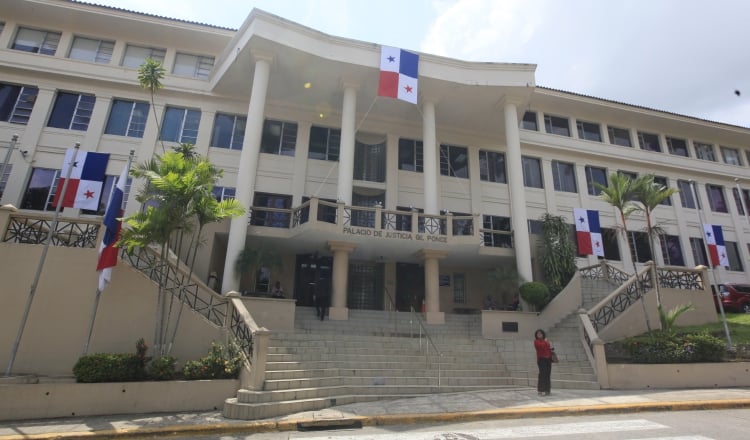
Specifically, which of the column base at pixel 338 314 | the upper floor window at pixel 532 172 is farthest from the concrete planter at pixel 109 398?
the upper floor window at pixel 532 172

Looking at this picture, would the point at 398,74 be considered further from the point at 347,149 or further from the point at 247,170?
the point at 247,170

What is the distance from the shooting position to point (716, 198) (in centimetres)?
2652

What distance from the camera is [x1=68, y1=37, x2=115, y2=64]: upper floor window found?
19109 mm

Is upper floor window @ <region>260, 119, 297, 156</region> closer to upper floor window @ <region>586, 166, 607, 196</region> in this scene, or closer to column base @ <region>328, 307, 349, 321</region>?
column base @ <region>328, 307, 349, 321</region>

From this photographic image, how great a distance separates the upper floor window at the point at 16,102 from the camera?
17.6 meters

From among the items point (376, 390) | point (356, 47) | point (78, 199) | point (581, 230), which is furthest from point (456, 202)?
point (78, 199)

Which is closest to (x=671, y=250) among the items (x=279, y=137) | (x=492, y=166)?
(x=492, y=166)

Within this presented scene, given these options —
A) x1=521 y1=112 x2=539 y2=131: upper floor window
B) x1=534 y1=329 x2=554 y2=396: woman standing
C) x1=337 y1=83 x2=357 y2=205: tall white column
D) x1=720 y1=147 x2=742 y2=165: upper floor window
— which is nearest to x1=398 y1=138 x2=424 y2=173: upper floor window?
x1=337 y1=83 x2=357 y2=205: tall white column

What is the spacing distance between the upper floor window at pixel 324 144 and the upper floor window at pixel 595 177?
1522 cm

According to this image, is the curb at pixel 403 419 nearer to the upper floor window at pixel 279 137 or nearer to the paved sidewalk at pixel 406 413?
the paved sidewalk at pixel 406 413

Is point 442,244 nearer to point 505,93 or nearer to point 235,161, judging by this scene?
point 505,93

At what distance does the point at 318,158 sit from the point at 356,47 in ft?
18.3

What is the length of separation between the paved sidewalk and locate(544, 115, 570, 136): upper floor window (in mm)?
17634

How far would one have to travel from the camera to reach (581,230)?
21.3 m
